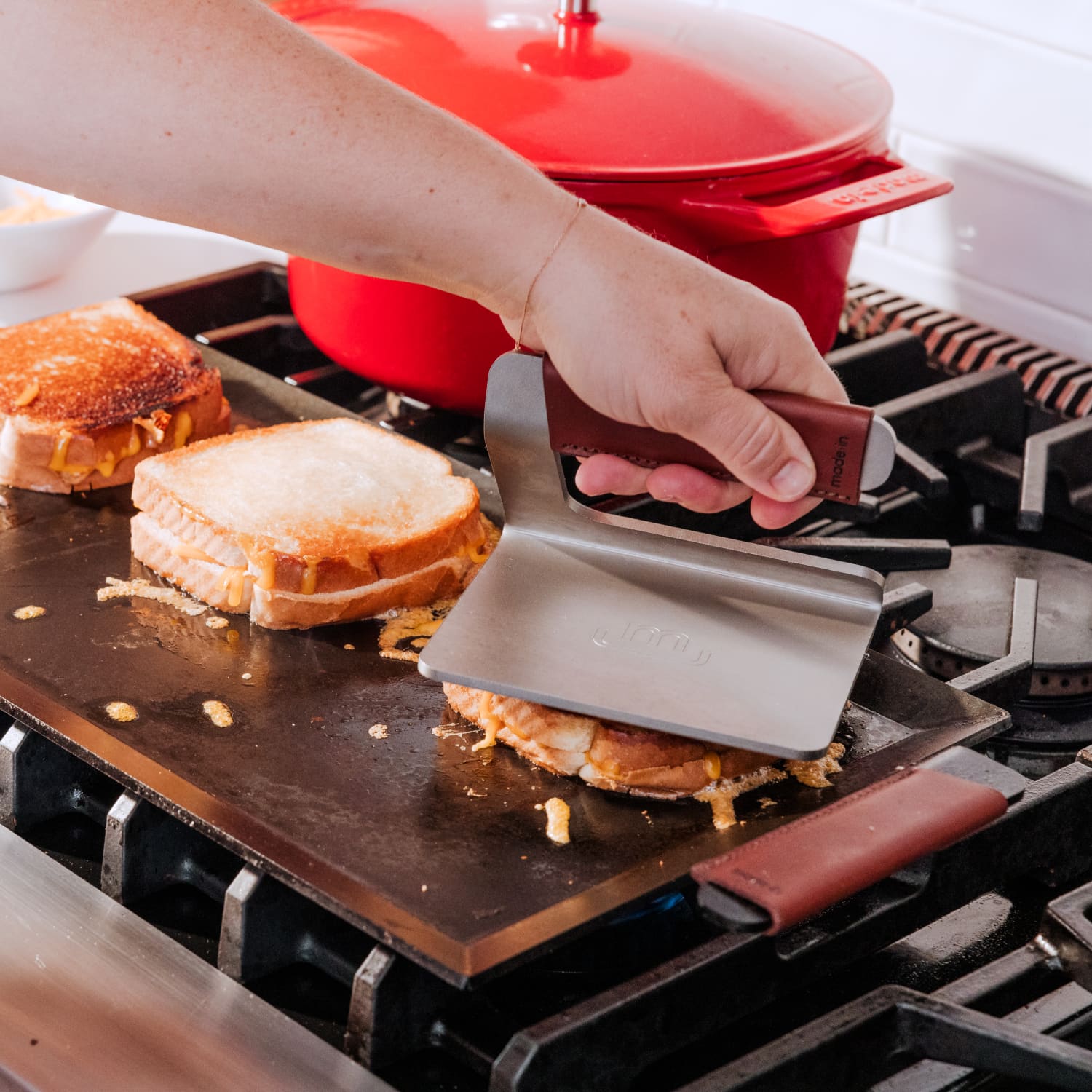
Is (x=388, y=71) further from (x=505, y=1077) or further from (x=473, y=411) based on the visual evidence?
(x=505, y=1077)

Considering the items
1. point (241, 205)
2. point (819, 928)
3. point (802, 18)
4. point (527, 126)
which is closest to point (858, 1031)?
point (819, 928)

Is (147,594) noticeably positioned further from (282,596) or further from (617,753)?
(617,753)

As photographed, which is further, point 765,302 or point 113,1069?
point 765,302

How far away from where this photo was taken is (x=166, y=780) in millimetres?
997

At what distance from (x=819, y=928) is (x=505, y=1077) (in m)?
0.25

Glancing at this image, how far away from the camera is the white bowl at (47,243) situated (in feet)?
5.93

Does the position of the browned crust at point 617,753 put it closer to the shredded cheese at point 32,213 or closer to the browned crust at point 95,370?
the browned crust at point 95,370

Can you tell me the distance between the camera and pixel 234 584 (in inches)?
48.8

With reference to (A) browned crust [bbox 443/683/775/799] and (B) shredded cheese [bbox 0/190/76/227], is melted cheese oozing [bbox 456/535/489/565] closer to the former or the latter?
(A) browned crust [bbox 443/683/775/799]

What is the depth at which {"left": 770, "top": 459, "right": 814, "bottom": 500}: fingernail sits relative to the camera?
105cm

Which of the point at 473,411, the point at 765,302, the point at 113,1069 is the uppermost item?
the point at 765,302

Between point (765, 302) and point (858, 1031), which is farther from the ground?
point (765, 302)

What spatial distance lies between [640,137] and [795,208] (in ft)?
0.50

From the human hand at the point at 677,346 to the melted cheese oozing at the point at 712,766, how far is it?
0.66 ft
